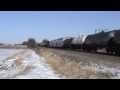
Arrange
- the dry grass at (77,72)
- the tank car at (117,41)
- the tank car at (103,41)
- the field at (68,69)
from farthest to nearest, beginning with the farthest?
the tank car at (103,41)
the tank car at (117,41)
the field at (68,69)
the dry grass at (77,72)

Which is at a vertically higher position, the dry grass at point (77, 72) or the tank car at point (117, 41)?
the tank car at point (117, 41)

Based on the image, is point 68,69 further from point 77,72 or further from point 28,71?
point 28,71

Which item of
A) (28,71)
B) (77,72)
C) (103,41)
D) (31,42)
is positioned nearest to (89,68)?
(77,72)

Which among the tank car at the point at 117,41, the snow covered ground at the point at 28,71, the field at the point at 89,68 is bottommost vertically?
the snow covered ground at the point at 28,71

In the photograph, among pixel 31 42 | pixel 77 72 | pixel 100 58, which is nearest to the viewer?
pixel 77 72

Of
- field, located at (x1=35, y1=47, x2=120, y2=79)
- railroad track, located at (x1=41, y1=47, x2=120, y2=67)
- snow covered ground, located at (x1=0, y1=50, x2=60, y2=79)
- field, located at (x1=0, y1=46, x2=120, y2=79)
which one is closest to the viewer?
field, located at (x1=35, y1=47, x2=120, y2=79)

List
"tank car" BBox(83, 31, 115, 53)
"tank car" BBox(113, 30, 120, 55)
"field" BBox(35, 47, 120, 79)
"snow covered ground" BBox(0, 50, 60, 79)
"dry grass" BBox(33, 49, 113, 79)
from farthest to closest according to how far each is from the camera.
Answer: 1. "tank car" BBox(83, 31, 115, 53)
2. "tank car" BBox(113, 30, 120, 55)
3. "snow covered ground" BBox(0, 50, 60, 79)
4. "field" BBox(35, 47, 120, 79)
5. "dry grass" BBox(33, 49, 113, 79)

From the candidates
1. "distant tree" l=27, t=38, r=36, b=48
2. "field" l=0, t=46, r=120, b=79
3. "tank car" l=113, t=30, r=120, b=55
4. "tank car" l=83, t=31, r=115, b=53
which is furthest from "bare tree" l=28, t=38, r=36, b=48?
"field" l=0, t=46, r=120, b=79

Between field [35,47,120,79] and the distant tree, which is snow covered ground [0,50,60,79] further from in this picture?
the distant tree

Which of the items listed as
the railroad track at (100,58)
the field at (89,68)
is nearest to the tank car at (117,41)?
the railroad track at (100,58)

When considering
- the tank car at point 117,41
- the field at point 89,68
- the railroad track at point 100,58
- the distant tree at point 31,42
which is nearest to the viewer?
the field at point 89,68

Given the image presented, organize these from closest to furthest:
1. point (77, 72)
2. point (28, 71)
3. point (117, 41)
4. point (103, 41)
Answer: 1. point (77, 72)
2. point (28, 71)
3. point (117, 41)
4. point (103, 41)

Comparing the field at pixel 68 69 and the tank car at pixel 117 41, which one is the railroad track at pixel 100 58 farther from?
the tank car at pixel 117 41

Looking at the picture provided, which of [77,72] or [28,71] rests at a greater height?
[77,72]
